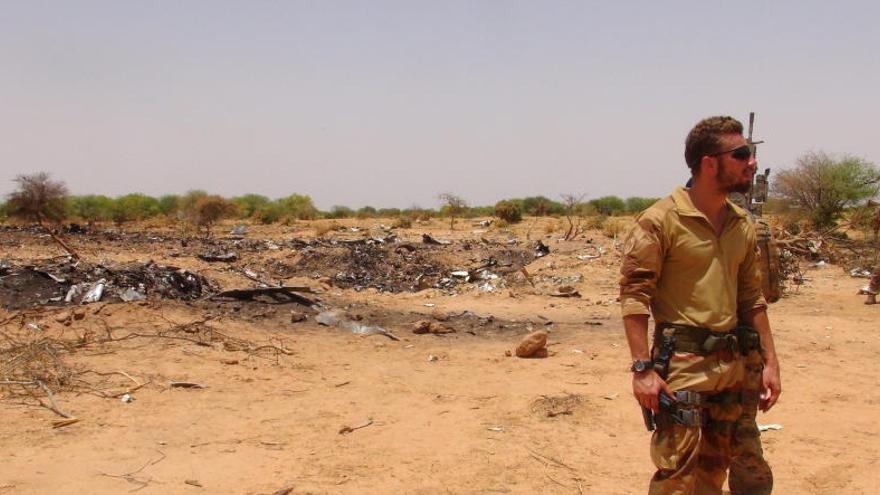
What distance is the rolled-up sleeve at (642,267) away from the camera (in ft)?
8.42

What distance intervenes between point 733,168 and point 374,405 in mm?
3677

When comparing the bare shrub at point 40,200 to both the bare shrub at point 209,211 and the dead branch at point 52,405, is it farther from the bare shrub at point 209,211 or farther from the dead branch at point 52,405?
the dead branch at point 52,405

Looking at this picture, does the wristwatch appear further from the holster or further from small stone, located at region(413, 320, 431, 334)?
small stone, located at region(413, 320, 431, 334)

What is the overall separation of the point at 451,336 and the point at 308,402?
2840 mm

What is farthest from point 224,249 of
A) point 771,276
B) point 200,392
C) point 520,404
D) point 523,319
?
point 771,276

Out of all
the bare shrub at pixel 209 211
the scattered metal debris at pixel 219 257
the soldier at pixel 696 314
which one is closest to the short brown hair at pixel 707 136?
the soldier at pixel 696 314

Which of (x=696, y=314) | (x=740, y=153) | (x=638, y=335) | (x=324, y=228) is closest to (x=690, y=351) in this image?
(x=696, y=314)

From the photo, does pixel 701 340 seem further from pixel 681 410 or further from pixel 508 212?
pixel 508 212

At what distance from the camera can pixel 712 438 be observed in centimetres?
277

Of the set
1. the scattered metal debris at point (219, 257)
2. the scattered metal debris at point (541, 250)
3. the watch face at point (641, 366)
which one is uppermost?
the watch face at point (641, 366)

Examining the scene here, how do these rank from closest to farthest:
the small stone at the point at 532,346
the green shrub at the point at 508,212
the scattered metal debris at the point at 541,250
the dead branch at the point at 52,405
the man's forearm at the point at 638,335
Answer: the man's forearm at the point at 638,335
the dead branch at the point at 52,405
the small stone at the point at 532,346
the scattered metal debris at the point at 541,250
the green shrub at the point at 508,212

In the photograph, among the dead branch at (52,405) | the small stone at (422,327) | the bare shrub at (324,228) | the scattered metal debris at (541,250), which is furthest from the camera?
the bare shrub at (324,228)

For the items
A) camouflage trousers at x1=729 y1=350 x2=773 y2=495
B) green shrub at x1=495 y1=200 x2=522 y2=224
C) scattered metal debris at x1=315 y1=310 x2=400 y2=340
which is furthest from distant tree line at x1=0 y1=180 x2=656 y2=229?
camouflage trousers at x1=729 y1=350 x2=773 y2=495

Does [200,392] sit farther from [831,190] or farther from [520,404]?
[831,190]
